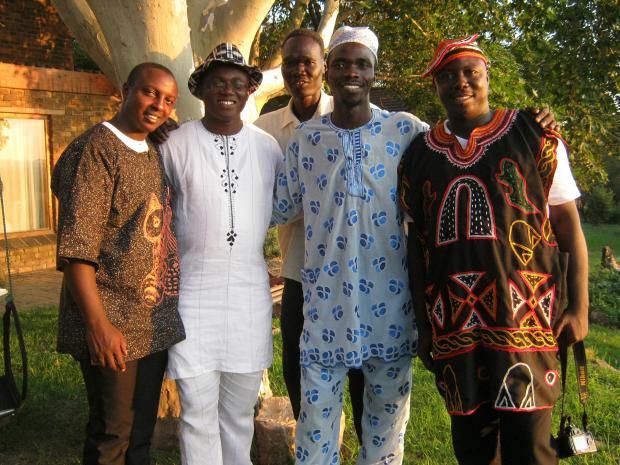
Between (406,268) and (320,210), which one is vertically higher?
(320,210)

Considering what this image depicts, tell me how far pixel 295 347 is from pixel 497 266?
4.02 ft

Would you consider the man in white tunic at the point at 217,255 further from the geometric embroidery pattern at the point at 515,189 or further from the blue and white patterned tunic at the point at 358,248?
the geometric embroidery pattern at the point at 515,189

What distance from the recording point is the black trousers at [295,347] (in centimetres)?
301

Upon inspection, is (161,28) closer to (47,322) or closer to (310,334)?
(310,334)

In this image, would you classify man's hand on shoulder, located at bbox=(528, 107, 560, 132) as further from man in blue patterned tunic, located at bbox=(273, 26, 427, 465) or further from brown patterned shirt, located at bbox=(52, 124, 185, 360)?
brown patterned shirt, located at bbox=(52, 124, 185, 360)

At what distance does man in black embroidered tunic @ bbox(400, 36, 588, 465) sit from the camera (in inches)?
89.0

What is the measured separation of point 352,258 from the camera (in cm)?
252

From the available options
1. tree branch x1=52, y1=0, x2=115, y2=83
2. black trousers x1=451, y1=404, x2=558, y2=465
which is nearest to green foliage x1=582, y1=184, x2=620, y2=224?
tree branch x1=52, y1=0, x2=115, y2=83

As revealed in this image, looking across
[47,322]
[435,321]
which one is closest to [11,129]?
[47,322]

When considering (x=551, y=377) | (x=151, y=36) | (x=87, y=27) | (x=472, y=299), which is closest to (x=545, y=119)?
(x=472, y=299)

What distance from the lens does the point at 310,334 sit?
2.64m

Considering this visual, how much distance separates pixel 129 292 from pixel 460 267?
1.20 metres

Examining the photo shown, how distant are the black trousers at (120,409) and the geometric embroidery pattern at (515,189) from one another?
4.67 ft

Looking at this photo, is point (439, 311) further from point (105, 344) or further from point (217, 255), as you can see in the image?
point (105, 344)
